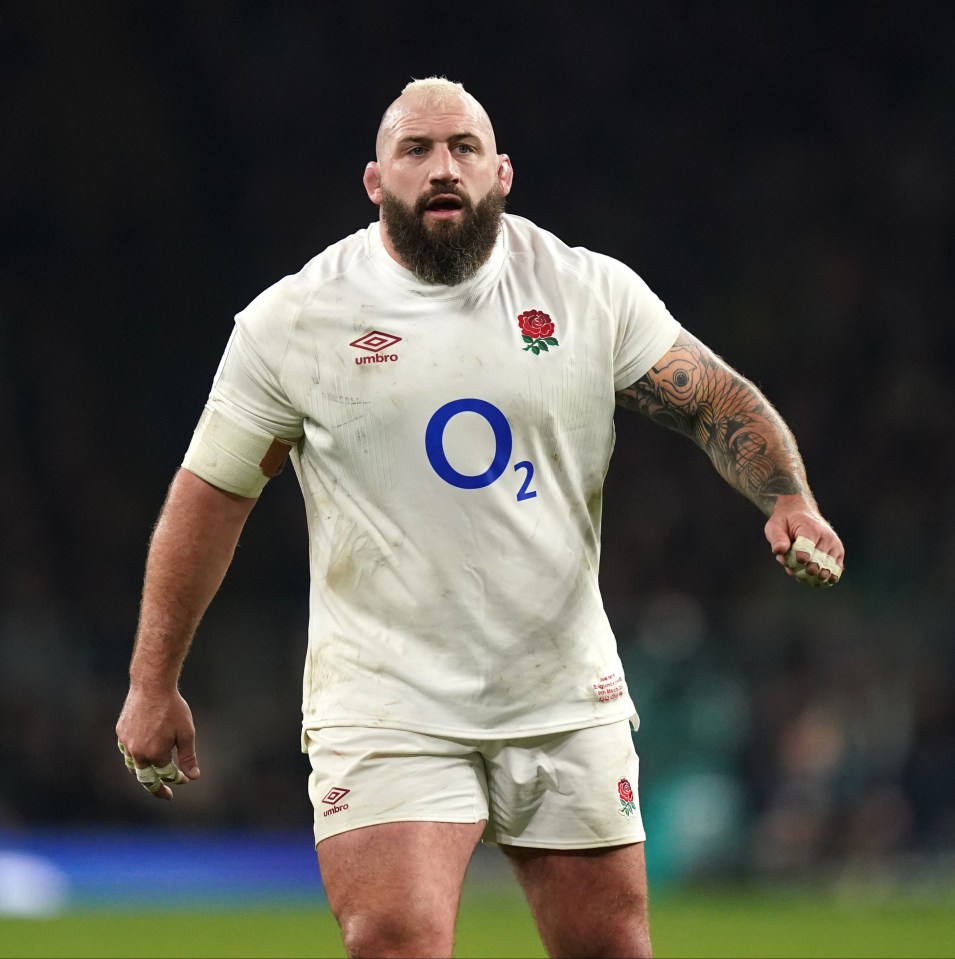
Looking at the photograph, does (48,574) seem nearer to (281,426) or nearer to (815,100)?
(815,100)

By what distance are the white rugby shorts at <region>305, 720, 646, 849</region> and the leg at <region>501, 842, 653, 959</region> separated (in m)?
0.04

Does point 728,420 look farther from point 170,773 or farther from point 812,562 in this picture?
point 170,773

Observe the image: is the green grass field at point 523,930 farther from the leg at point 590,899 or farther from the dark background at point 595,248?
the leg at point 590,899

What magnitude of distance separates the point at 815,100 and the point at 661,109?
1641mm

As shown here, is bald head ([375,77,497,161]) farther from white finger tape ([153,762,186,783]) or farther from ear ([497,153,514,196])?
white finger tape ([153,762,186,783])

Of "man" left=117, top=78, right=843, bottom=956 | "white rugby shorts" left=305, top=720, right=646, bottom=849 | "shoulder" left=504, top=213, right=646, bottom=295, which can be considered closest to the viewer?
"white rugby shorts" left=305, top=720, right=646, bottom=849

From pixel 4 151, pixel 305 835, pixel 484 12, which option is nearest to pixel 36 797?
pixel 305 835

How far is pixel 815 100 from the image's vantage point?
18.0 meters

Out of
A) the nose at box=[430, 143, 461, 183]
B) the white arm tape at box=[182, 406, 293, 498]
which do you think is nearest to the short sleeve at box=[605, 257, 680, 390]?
the nose at box=[430, 143, 461, 183]

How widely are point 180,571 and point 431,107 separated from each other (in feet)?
4.50

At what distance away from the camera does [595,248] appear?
57.2 ft

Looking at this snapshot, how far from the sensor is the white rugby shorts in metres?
4.21

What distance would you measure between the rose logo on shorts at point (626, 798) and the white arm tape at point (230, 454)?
1.22 metres

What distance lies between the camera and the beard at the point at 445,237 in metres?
Result: 4.39
